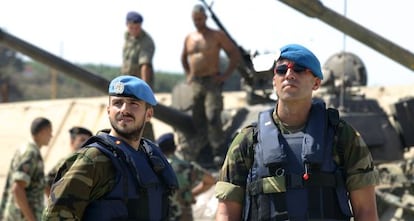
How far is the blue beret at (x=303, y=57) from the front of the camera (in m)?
4.41

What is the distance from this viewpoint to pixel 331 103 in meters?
11.2

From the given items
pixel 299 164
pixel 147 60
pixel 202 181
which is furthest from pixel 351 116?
pixel 299 164

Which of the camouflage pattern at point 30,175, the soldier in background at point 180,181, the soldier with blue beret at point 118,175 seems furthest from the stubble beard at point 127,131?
the soldier in background at point 180,181

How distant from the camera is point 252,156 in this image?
4492 millimetres

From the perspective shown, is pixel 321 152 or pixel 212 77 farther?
pixel 212 77

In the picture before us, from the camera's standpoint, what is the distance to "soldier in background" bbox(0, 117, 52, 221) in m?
7.65

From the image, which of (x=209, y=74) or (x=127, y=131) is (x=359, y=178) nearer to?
(x=127, y=131)

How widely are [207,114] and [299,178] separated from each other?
7.30 metres

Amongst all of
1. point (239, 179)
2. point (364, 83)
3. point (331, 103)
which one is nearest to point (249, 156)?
point (239, 179)

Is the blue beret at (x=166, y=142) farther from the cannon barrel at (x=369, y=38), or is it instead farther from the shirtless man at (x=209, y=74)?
the shirtless man at (x=209, y=74)

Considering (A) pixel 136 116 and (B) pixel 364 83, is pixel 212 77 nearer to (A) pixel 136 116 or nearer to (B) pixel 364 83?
(B) pixel 364 83

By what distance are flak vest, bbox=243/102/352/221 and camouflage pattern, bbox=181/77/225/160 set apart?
7.10 metres

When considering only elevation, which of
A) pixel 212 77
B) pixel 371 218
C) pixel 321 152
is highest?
pixel 212 77

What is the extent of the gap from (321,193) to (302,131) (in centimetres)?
28
